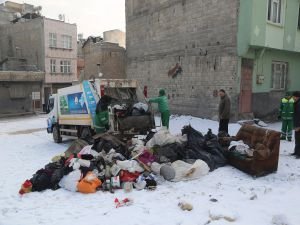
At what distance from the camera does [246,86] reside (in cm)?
1402

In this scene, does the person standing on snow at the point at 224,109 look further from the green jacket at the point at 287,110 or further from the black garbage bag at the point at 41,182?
the black garbage bag at the point at 41,182

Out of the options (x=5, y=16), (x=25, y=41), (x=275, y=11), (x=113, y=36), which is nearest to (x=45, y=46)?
(x=25, y=41)

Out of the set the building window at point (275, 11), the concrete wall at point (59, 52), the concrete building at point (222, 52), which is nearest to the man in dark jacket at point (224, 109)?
the concrete building at point (222, 52)

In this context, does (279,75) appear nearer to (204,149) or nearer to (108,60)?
(204,149)

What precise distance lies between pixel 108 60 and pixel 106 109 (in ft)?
59.9

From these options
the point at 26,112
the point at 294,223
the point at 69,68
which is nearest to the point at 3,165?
the point at 294,223

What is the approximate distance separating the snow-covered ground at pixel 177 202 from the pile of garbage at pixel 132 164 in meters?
0.20

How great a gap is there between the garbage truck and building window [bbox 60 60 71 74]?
73.9 feet

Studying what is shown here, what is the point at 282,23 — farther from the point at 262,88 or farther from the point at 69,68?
the point at 69,68

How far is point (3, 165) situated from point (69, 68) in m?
26.3

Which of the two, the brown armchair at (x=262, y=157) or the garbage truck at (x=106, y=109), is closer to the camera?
the brown armchair at (x=262, y=157)

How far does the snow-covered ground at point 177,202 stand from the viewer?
483 cm

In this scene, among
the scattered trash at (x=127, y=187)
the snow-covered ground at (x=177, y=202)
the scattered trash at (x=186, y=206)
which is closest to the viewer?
the snow-covered ground at (x=177, y=202)

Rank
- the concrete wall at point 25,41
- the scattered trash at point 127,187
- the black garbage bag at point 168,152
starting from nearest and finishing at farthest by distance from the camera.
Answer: the scattered trash at point 127,187
the black garbage bag at point 168,152
the concrete wall at point 25,41
